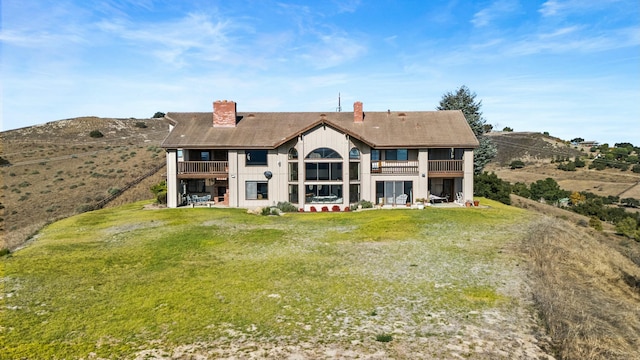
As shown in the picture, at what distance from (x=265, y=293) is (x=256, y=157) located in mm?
23668

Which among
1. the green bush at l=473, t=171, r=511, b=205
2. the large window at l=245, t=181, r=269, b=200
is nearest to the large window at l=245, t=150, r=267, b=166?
the large window at l=245, t=181, r=269, b=200

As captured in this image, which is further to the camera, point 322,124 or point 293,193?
point 293,193

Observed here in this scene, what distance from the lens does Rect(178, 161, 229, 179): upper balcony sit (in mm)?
37281

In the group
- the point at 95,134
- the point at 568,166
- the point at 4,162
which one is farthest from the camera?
the point at 95,134

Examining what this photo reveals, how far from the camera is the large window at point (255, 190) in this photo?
3675 centimetres

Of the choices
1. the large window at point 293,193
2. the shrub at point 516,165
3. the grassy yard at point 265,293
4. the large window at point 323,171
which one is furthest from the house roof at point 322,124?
the shrub at point 516,165

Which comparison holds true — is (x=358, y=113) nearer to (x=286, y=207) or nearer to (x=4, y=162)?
(x=286, y=207)

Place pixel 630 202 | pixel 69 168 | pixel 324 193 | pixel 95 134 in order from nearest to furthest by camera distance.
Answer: pixel 324 193, pixel 630 202, pixel 69 168, pixel 95 134

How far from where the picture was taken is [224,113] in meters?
39.8

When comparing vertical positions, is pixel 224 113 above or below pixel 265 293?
above

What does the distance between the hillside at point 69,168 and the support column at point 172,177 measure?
Result: 8.61 metres

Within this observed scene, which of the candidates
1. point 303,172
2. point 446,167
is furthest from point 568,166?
point 303,172

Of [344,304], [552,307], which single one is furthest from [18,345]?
[552,307]

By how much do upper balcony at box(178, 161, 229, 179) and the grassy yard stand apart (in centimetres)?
1214
